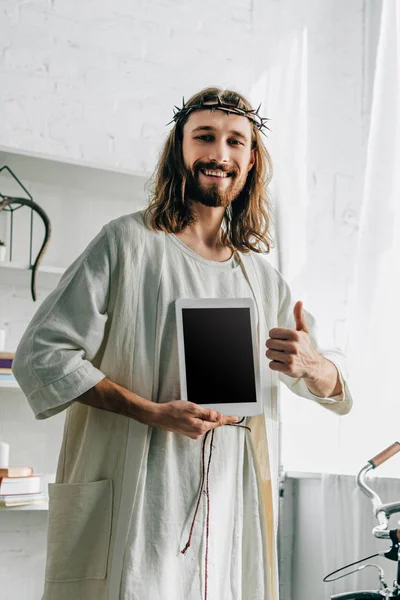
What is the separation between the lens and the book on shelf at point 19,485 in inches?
85.7

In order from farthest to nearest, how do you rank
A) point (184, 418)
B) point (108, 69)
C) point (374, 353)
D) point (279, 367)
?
point (108, 69), point (374, 353), point (279, 367), point (184, 418)

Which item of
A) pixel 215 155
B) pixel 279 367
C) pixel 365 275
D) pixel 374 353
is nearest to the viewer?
pixel 279 367

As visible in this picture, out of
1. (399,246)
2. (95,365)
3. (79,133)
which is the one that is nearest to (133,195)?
(79,133)

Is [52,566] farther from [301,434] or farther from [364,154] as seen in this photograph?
[364,154]

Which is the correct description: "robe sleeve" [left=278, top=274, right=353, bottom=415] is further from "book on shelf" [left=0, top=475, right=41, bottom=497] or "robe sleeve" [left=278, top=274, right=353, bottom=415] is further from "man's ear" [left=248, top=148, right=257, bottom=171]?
"book on shelf" [left=0, top=475, right=41, bottom=497]

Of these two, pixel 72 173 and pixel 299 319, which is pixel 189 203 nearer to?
pixel 299 319

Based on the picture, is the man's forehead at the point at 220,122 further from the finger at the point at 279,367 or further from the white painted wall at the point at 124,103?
the white painted wall at the point at 124,103

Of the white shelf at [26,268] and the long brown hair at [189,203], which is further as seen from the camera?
the white shelf at [26,268]

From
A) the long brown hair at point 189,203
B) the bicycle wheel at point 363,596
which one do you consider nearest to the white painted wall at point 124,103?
the long brown hair at point 189,203

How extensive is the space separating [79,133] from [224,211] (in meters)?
1.23

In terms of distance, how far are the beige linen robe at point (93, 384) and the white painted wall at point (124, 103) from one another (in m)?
1.11

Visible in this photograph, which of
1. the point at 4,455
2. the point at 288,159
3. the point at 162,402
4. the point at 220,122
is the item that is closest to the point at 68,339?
the point at 162,402

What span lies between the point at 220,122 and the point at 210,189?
0.13m

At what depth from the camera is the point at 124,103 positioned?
2.75m
